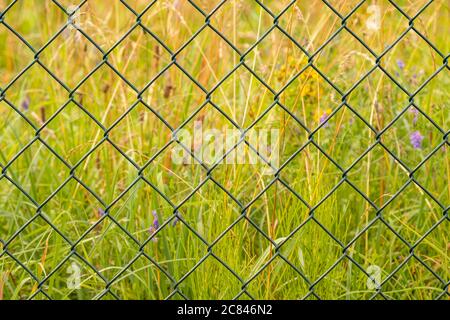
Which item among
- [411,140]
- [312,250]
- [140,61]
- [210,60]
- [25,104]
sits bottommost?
[312,250]

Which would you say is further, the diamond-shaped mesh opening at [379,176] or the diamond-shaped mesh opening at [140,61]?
the diamond-shaped mesh opening at [140,61]

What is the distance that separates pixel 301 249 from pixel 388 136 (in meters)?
0.75

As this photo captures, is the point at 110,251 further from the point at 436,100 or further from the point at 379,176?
the point at 436,100

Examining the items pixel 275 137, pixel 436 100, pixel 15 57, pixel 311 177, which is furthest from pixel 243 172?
pixel 15 57

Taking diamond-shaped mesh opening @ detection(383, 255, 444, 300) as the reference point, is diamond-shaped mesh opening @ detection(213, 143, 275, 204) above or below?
above

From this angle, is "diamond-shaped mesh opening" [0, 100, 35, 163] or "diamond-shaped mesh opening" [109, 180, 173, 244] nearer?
"diamond-shaped mesh opening" [109, 180, 173, 244]

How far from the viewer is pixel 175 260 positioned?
2.55 metres

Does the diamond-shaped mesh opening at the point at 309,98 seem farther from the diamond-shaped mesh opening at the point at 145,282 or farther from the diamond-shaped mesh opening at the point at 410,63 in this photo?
the diamond-shaped mesh opening at the point at 145,282

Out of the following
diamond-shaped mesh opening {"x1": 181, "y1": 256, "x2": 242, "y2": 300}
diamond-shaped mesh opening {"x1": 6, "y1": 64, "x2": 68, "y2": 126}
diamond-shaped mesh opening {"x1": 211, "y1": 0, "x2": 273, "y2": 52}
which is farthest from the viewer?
diamond-shaped mesh opening {"x1": 6, "y1": 64, "x2": 68, "y2": 126}


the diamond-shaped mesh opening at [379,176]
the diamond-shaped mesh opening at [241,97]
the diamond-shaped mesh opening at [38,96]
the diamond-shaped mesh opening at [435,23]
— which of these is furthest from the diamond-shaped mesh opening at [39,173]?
the diamond-shaped mesh opening at [435,23]

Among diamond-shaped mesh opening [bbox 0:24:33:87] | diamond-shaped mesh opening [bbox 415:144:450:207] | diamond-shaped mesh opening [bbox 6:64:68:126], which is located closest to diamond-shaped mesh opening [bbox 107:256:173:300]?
diamond-shaped mesh opening [bbox 6:64:68:126]

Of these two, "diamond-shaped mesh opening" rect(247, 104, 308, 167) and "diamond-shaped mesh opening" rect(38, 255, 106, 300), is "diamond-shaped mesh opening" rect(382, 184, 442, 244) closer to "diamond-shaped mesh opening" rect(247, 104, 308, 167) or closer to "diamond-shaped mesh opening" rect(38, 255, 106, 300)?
"diamond-shaped mesh opening" rect(247, 104, 308, 167)
